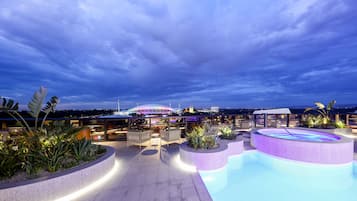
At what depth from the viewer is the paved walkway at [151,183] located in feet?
9.26

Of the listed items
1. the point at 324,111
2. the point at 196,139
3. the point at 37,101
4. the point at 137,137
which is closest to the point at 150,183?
A: the point at 196,139

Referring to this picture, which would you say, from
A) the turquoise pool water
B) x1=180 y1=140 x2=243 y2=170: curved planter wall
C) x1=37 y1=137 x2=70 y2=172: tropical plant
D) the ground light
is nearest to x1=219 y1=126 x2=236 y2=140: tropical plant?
the turquoise pool water

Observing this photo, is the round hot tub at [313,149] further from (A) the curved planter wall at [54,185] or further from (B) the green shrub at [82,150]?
(B) the green shrub at [82,150]

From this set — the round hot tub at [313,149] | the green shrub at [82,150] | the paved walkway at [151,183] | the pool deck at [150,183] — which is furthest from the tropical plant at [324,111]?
the green shrub at [82,150]

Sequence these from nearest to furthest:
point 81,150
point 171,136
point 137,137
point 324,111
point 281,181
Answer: point 81,150 < point 281,181 < point 137,137 < point 171,136 < point 324,111

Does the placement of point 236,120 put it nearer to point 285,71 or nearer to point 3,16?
point 3,16

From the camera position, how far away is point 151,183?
3.41m

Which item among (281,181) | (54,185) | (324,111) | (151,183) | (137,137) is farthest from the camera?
(324,111)

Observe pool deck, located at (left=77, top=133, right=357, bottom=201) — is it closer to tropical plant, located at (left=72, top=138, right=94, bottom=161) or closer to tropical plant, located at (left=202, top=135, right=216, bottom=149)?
tropical plant, located at (left=72, top=138, right=94, bottom=161)

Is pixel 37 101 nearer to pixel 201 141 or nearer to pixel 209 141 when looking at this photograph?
pixel 201 141

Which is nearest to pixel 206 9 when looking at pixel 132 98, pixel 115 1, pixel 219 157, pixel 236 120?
pixel 115 1

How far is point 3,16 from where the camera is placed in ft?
20.3

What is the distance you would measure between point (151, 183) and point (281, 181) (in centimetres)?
364

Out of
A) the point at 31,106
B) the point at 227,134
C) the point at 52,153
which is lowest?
the point at 227,134
